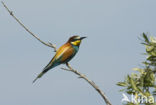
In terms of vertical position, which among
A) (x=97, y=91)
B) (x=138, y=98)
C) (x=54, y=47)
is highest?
(x=54, y=47)

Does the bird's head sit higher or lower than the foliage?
higher

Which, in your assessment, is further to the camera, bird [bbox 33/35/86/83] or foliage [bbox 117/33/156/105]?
bird [bbox 33/35/86/83]

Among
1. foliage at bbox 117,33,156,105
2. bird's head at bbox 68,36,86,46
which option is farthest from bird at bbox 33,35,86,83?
foliage at bbox 117,33,156,105

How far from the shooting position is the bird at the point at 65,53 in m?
8.29

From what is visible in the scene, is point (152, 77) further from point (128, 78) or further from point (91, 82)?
point (91, 82)

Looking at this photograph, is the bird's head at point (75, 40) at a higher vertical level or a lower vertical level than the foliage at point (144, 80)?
higher

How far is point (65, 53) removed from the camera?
28.3 ft

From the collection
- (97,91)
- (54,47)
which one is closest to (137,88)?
(97,91)

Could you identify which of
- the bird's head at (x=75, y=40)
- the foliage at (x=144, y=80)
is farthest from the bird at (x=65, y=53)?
the foliage at (x=144, y=80)

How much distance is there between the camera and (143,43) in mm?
5355

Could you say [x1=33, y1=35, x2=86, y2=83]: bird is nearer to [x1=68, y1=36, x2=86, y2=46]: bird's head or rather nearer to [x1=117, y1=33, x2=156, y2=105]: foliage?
[x1=68, y1=36, x2=86, y2=46]: bird's head

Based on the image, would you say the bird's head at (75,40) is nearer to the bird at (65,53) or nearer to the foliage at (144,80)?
the bird at (65,53)

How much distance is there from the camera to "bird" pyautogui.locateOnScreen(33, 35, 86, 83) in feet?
27.2

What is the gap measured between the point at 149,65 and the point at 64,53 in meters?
3.88
